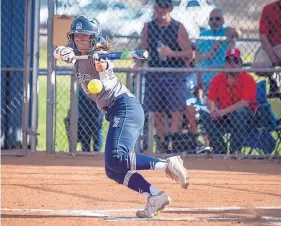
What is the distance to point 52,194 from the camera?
707cm

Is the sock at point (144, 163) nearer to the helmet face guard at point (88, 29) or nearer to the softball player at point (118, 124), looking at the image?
the softball player at point (118, 124)

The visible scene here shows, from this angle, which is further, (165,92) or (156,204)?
(165,92)

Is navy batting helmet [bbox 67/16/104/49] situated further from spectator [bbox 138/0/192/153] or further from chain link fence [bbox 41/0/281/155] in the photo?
spectator [bbox 138/0/192/153]

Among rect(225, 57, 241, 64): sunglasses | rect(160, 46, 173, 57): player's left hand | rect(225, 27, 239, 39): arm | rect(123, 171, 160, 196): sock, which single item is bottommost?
rect(123, 171, 160, 196): sock

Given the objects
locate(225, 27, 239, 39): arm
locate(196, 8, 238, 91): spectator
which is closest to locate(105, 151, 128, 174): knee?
locate(196, 8, 238, 91): spectator

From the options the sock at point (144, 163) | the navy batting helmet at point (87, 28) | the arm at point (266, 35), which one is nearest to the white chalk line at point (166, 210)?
the sock at point (144, 163)

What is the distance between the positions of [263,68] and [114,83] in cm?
383

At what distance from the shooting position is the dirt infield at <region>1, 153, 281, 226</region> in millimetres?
5902

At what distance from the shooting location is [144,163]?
5.94 m

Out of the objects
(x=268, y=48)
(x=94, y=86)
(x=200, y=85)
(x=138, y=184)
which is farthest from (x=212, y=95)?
(x=94, y=86)

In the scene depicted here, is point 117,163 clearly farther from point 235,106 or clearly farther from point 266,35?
point 266,35

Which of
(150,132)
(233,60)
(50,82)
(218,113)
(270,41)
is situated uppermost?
(270,41)

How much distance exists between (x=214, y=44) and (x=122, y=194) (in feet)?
11.4

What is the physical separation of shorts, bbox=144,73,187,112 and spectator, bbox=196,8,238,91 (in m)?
0.47
